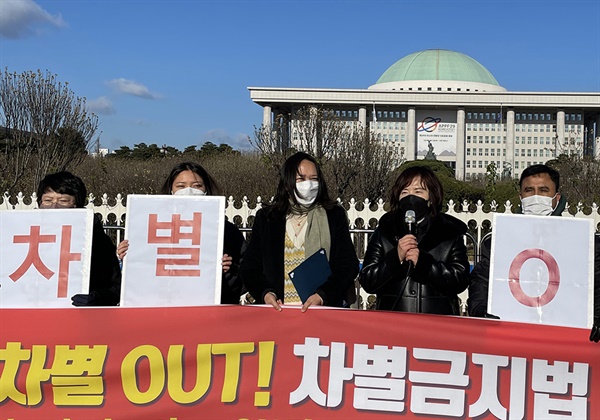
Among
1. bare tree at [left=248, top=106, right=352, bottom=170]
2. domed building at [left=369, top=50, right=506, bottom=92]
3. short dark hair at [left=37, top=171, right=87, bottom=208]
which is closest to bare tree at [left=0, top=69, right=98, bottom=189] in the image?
bare tree at [left=248, top=106, right=352, bottom=170]

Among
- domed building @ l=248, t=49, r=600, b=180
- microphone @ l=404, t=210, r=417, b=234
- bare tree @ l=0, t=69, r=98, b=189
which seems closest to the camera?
microphone @ l=404, t=210, r=417, b=234

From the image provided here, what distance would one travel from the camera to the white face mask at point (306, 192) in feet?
13.5

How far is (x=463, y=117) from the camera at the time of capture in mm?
93875

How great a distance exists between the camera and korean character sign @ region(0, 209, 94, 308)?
12.8 feet

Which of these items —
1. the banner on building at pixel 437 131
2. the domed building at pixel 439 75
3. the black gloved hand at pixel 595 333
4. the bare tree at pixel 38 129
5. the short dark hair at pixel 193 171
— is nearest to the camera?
the black gloved hand at pixel 595 333

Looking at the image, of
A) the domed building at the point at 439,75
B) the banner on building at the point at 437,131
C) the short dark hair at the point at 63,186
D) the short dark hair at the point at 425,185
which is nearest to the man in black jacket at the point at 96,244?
the short dark hair at the point at 63,186

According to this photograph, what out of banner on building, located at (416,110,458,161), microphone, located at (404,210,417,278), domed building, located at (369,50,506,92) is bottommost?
microphone, located at (404,210,417,278)

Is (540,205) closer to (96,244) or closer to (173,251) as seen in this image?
(173,251)

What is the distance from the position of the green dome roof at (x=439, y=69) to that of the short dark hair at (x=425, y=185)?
10696cm

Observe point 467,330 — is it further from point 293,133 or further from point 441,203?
point 293,133

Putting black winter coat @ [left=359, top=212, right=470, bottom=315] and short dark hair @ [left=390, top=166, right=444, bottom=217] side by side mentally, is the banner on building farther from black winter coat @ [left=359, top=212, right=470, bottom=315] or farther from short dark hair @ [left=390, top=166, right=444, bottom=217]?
black winter coat @ [left=359, top=212, right=470, bottom=315]

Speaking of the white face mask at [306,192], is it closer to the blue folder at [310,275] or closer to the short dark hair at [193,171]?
the blue folder at [310,275]

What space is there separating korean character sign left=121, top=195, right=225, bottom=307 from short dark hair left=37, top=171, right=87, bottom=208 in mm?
519

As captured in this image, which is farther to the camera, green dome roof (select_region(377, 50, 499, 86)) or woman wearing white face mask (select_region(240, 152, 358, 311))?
green dome roof (select_region(377, 50, 499, 86))
